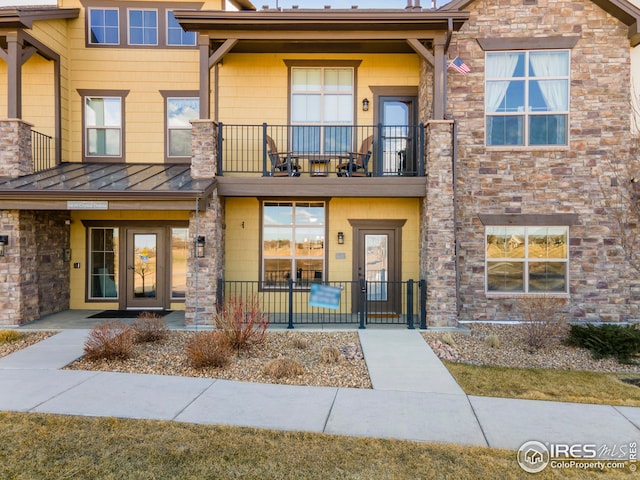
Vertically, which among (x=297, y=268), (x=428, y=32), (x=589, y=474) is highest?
(x=428, y=32)

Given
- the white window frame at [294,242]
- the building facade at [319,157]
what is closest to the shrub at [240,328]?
the building facade at [319,157]

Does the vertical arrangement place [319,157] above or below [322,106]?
below

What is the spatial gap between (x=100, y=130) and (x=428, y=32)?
28.6ft

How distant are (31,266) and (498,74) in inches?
466

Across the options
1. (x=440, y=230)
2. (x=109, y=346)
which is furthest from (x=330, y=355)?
(x=440, y=230)

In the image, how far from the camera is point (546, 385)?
6188mm

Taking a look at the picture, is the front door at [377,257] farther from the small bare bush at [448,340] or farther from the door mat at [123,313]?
the door mat at [123,313]

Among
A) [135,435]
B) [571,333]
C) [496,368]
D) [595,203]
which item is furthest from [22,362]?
[595,203]

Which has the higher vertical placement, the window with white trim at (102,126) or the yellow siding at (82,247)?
the window with white trim at (102,126)

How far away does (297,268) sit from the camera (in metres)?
11.0

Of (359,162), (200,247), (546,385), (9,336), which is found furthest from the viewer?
(359,162)

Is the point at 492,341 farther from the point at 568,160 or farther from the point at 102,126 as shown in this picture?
the point at 102,126

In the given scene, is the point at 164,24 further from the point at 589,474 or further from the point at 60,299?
the point at 589,474

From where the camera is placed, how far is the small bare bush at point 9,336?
26.7ft
